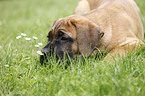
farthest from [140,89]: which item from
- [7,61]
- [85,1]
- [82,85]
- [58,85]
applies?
[85,1]

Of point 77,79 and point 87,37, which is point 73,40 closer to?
point 87,37

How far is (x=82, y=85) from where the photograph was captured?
2.12 metres

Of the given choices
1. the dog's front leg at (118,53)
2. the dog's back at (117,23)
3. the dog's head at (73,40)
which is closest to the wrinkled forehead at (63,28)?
the dog's head at (73,40)

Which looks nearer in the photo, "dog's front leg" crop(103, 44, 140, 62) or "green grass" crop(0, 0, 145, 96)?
"green grass" crop(0, 0, 145, 96)

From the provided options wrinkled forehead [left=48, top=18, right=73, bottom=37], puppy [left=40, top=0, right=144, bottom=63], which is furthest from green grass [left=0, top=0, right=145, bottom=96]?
wrinkled forehead [left=48, top=18, right=73, bottom=37]

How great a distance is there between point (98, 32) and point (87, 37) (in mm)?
209

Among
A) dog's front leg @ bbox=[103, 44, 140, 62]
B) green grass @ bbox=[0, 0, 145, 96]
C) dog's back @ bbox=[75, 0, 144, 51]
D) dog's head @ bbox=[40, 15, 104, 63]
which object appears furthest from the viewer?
dog's back @ bbox=[75, 0, 144, 51]

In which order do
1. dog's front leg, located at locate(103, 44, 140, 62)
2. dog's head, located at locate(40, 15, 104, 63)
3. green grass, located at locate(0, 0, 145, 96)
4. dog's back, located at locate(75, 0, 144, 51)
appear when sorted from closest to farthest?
green grass, located at locate(0, 0, 145, 96)
dog's front leg, located at locate(103, 44, 140, 62)
dog's head, located at locate(40, 15, 104, 63)
dog's back, located at locate(75, 0, 144, 51)

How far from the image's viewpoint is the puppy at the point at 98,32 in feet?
9.59

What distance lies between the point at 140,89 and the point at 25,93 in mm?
1426

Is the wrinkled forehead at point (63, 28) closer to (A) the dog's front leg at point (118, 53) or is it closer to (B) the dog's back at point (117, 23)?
(B) the dog's back at point (117, 23)

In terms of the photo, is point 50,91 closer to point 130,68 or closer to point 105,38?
point 130,68

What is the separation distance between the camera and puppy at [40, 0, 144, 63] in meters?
2.92

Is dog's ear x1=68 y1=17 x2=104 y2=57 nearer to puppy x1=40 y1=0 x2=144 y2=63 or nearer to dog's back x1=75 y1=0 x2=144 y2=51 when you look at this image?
puppy x1=40 y1=0 x2=144 y2=63
